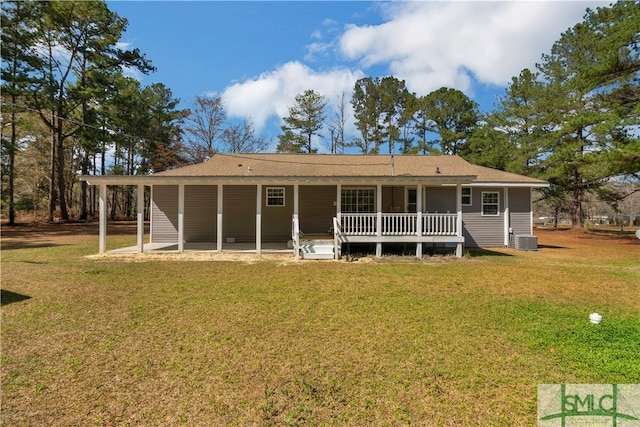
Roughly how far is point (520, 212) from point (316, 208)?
8919mm

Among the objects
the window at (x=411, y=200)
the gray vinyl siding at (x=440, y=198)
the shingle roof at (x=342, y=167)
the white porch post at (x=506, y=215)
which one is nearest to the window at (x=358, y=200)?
the shingle roof at (x=342, y=167)

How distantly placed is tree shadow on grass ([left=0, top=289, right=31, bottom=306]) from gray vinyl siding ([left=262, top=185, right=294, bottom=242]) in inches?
330

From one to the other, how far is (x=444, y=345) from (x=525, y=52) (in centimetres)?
2600

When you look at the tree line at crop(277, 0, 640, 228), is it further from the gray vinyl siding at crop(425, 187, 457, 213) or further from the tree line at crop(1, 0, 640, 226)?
the gray vinyl siding at crop(425, 187, 457, 213)

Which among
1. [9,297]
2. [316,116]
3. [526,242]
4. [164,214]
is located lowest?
[9,297]

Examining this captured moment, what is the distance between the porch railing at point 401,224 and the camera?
10203mm

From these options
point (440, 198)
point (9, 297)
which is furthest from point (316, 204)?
point (9, 297)

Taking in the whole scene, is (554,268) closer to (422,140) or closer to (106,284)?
(106,284)

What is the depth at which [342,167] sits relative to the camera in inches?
582

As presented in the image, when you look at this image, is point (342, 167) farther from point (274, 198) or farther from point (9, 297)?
point (9, 297)

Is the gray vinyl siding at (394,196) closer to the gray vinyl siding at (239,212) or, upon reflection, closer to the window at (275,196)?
the window at (275,196)

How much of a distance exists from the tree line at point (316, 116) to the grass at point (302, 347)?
40.6 feet

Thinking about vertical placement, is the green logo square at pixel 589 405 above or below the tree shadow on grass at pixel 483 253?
below

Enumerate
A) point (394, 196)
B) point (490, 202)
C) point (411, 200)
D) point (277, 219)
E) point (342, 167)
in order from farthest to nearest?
1. point (342, 167)
2. point (277, 219)
3. point (490, 202)
4. point (394, 196)
5. point (411, 200)
